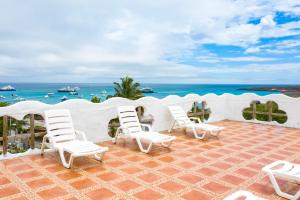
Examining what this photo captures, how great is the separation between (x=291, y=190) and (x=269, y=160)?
4.89 ft

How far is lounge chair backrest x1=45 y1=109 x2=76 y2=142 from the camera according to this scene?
5166 millimetres

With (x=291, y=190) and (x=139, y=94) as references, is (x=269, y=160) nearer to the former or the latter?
(x=291, y=190)

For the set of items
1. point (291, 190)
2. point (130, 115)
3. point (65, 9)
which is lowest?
point (291, 190)

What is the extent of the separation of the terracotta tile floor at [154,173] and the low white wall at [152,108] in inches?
25.9

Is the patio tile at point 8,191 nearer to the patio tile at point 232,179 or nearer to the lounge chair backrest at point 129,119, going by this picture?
the lounge chair backrest at point 129,119

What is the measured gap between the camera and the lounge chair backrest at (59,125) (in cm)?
517

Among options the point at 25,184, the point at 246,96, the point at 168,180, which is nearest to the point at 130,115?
the point at 168,180

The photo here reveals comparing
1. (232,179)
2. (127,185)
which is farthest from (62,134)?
(232,179)

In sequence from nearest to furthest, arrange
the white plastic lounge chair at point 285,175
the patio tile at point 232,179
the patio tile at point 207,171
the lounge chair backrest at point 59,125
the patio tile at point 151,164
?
the white plastic lounge chair at point 285,175, the patio tile at point 232,179, the patio tile at point 207,171, the patio tile at point 151,164, the lounge chair backrest at point 59,125

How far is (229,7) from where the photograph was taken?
1107 cm

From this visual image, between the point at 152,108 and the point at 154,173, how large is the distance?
136 inches

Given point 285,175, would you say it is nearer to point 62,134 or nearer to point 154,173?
point 154,173

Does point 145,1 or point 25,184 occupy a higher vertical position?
point 145,1

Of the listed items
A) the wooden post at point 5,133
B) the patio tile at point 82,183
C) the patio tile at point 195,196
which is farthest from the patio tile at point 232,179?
the wooden post at point 5,133
